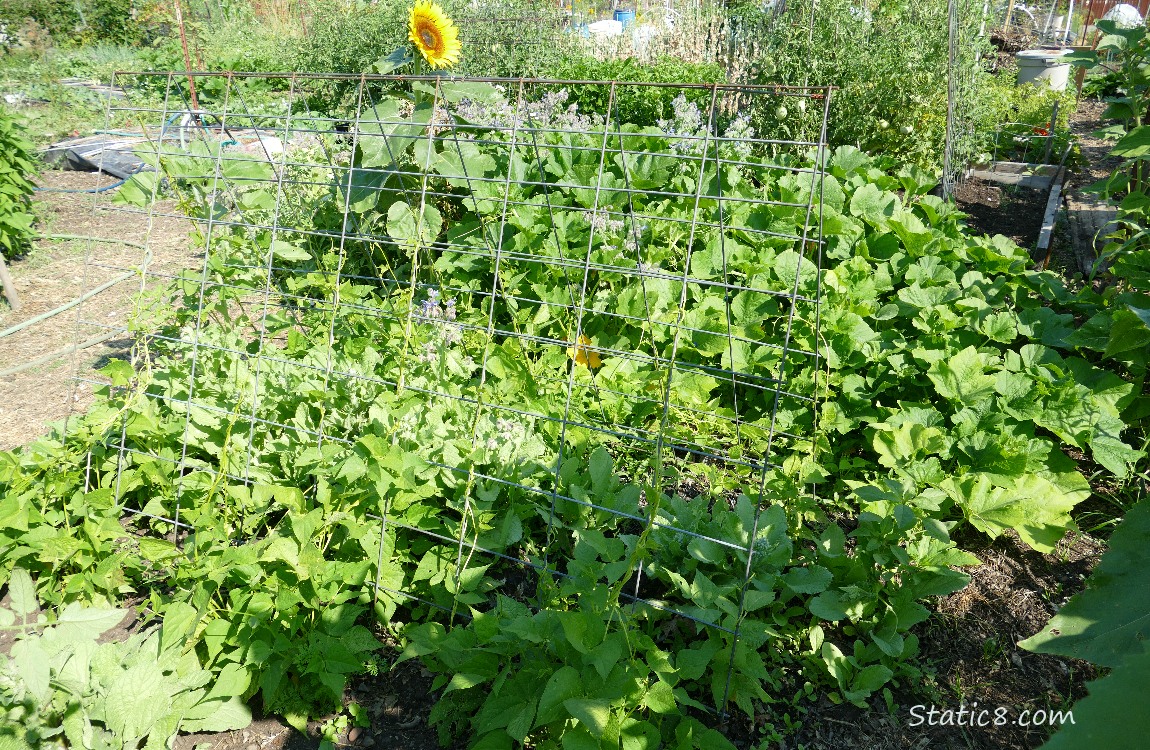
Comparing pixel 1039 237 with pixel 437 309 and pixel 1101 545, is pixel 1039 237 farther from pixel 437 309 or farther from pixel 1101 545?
pixel 437 309

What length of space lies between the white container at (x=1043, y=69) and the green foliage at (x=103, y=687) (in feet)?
33.0

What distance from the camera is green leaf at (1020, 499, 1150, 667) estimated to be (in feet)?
2.14

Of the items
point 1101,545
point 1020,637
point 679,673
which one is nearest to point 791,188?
point 1101,545

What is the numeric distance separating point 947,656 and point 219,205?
3.52 meters

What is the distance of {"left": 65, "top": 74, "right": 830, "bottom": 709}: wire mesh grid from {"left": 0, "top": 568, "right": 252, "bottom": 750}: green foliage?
0.39 metres

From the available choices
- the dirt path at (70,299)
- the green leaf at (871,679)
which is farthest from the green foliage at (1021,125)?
the dirt path at (70,299)

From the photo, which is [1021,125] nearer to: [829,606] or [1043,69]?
[1043,69]

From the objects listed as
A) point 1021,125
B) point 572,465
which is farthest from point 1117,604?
point 1021,125

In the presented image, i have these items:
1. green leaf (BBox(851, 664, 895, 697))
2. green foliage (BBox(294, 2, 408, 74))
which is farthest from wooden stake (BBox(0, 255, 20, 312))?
green foliage (BBox(294, 2, 408, 74))

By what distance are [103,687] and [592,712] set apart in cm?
118

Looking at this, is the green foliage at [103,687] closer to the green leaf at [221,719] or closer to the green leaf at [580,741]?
the green leaf at [221,719]

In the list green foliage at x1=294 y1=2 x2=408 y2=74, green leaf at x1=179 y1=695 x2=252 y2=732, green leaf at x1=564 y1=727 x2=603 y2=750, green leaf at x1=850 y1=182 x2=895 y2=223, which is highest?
green foliage at x1=294 y1=2 x2=408 y2=74

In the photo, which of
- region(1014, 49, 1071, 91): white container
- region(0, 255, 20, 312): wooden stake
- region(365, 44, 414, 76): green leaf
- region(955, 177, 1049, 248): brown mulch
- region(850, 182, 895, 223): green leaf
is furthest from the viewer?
region(1014, 49, 1071, 91): white container

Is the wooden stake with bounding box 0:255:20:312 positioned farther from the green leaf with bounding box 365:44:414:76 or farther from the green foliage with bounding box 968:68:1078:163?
the green foliage with bounding box 968:68:1078:163
